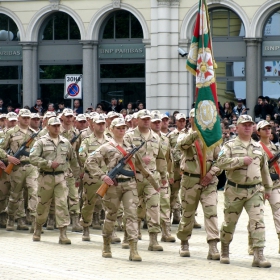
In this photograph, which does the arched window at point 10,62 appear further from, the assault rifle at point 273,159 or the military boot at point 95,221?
the assault rifle at point 273,159

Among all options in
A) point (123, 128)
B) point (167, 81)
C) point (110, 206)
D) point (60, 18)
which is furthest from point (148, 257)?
point (60, 18)

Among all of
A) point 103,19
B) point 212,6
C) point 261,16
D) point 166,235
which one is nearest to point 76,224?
point 166,235

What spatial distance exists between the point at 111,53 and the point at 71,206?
17220 mm

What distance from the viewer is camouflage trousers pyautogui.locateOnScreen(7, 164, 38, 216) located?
18141 millimetres

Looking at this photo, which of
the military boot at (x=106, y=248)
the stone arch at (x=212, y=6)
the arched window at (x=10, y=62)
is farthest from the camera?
the arched window at (x=10, y=62)

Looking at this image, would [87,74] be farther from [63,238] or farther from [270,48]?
[63,238]

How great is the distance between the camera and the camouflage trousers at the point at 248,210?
44.7ft

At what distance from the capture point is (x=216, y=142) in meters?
14.4

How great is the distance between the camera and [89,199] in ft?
55.3

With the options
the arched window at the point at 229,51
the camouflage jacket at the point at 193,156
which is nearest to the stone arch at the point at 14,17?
the arched window at the point at 229,51

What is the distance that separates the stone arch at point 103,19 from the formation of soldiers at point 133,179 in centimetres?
1446

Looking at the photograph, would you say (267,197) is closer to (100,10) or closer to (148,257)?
(148,257)

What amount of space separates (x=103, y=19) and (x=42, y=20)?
2.23 meters

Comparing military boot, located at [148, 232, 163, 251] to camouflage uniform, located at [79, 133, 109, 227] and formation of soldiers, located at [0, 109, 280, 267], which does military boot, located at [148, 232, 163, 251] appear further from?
camouflage uniform, located at [79, 133, 109, 227]
